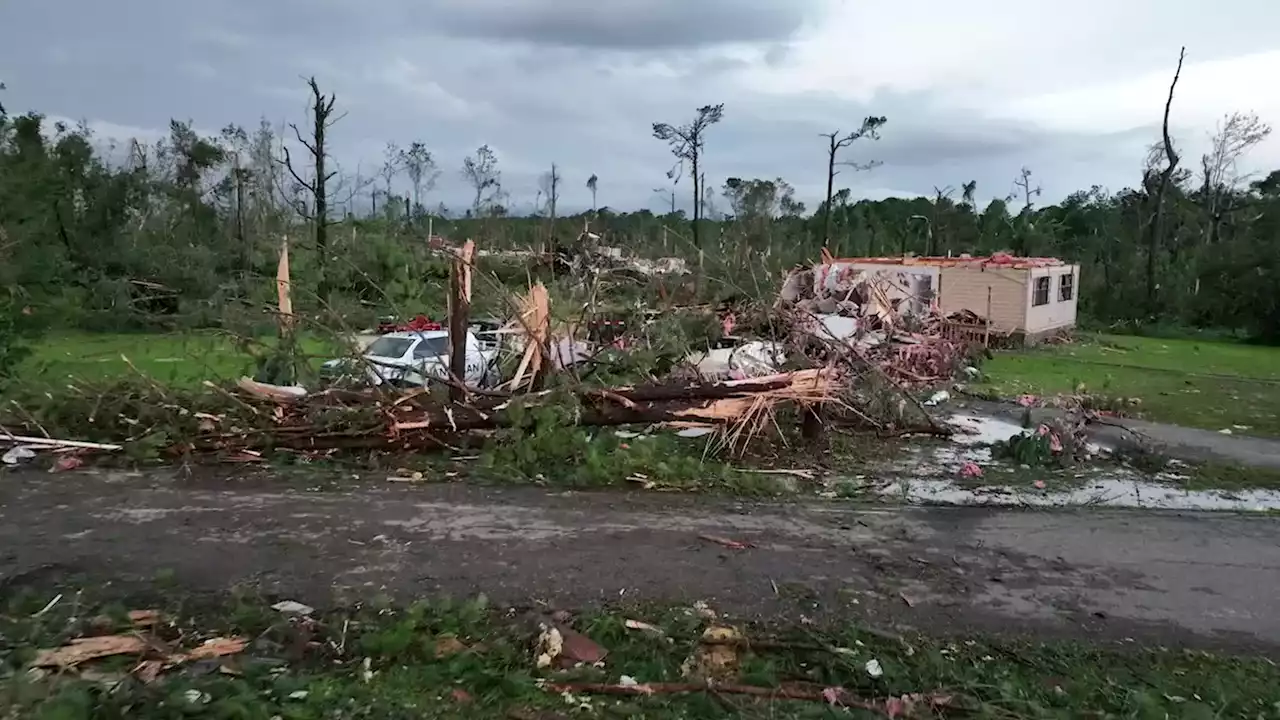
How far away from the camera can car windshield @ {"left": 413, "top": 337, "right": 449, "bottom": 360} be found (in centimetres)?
1161

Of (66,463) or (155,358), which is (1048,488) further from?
(155,358)

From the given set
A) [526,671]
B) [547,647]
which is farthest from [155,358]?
[526,671]

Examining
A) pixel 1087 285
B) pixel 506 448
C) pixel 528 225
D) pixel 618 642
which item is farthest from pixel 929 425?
pixel 1087 285

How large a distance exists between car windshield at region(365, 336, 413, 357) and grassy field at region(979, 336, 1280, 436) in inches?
357

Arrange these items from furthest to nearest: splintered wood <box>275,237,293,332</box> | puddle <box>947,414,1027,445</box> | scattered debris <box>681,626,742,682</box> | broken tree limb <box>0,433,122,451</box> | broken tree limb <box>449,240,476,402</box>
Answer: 1. puddle <box>947,414,1027,445</box>
2. splintered wood <box>275,237,293,332</box>
3. broken tree limb <box>449,240,476,402</box>
4. broken tree limb <box>0,433,122,451</box>
5. scattered debris <box>681,626,742,682</box>

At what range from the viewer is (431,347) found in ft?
39.0

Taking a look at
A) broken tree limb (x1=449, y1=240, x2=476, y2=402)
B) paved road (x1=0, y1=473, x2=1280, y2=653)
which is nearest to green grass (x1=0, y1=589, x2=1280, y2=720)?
paved road (x1=0, y1=473, x2=1280, y2=653)

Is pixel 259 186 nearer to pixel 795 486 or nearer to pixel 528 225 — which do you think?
pixel 528 225

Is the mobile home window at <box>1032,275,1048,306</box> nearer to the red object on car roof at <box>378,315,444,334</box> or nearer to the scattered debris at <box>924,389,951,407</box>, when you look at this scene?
the scattered debris at <box>924,389,951,407</box>

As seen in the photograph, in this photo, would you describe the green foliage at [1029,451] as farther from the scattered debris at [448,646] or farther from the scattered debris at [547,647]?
the scattered debris at [448,646]

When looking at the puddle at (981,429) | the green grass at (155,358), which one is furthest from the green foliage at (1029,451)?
the green grass at (155,358)

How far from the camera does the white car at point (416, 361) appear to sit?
918cm

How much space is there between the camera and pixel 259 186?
30.5 m

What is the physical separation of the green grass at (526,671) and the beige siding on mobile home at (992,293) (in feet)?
65.7
